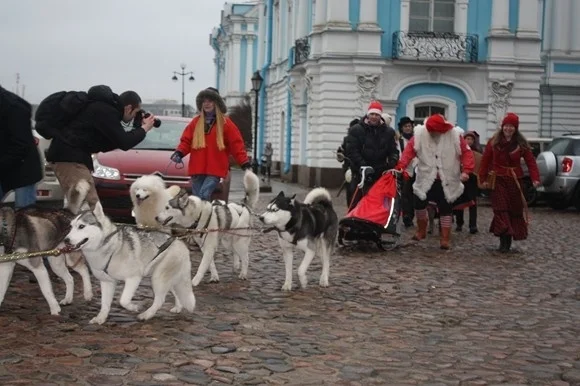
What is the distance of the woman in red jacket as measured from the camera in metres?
10.6

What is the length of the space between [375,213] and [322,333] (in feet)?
17.3

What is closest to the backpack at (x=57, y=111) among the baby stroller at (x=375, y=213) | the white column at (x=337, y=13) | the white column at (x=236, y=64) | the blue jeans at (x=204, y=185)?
the blue jeans at (x=204, y=185)

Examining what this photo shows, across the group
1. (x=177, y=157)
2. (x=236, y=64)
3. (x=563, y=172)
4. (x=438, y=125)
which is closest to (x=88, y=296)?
(x=177, y=157)

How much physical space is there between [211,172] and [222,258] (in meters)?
1.31

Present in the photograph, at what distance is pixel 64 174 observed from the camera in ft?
29.1

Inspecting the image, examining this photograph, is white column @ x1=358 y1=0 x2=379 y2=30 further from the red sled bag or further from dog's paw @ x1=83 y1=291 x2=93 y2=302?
dog's paw @ x1=83 y1=291 x2=93 y2=302

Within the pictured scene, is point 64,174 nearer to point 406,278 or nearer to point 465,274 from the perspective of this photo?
point 406,278

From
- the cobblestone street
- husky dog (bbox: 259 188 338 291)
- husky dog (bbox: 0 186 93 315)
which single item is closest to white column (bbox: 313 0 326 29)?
the cobblestone street

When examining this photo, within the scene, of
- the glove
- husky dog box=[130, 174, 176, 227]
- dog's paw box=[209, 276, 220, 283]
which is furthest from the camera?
the glove

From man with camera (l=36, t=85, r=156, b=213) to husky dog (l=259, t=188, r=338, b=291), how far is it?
4.91 ft

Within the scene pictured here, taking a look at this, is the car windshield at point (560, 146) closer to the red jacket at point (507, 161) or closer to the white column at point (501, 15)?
the red jacket at point (507, 161)

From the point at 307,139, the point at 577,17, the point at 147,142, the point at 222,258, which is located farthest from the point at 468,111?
the point at 222,258

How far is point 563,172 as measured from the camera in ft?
71.1

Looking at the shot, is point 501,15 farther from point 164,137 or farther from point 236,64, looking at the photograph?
point 236,64
